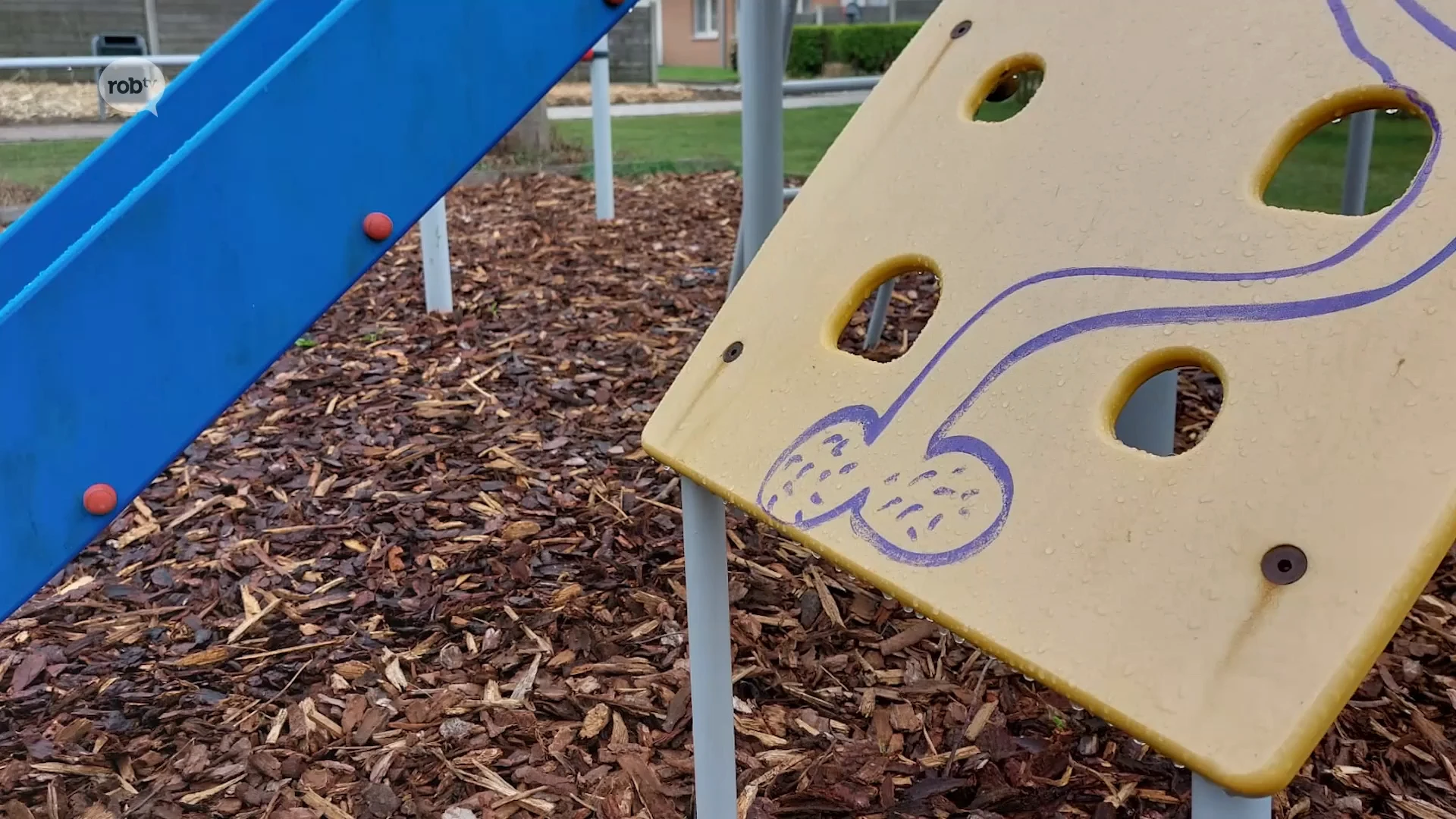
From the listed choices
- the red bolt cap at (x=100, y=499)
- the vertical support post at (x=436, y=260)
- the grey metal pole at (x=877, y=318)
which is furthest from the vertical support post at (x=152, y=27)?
the red bolt cap at (x=100, y=499)

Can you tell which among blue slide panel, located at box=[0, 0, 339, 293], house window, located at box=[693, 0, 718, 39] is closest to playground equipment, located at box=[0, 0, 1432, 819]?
blue slide panel, located at box=[0, 0, 339, 293]

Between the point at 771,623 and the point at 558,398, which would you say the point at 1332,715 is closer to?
the point at 771,623

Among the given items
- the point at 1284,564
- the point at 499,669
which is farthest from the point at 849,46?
the point at 1284,564

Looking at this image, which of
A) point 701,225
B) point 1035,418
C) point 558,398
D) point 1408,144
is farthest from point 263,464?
point 1408,144

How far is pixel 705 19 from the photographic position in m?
22.5

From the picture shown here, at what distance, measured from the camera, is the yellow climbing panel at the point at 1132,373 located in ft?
2.19

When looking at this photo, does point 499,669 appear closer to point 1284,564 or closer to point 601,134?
point 1284,564

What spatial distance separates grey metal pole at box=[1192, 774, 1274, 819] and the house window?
73.7 ft

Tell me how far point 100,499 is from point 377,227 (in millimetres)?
457

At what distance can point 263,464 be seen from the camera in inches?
98.3

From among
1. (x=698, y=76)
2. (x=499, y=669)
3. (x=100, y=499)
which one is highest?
(x=100, y=499)

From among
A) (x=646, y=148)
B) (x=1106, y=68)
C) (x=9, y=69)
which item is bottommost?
(x=646, y=148)

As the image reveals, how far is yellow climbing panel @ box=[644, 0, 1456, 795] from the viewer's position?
67cm

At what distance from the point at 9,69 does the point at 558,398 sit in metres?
3.75
